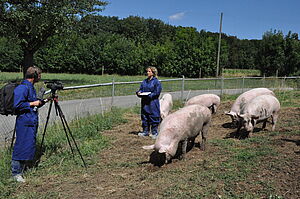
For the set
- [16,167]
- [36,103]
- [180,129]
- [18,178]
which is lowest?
[18,178]

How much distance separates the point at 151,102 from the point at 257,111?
2584mm

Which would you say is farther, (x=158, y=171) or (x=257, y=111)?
(x=257, y=111)

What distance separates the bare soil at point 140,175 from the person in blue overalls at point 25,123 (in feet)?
1.39

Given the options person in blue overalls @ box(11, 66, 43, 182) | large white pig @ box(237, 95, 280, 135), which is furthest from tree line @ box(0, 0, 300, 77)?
person in blue overalls @ box(11, 66, 43, 182)

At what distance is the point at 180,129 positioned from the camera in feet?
16.9

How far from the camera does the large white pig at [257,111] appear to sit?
6.71 metres

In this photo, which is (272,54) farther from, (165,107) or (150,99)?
(150,99)

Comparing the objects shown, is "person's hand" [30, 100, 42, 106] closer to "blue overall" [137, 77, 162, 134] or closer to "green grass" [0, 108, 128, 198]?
"green grass" [0, 108, 128, 198]

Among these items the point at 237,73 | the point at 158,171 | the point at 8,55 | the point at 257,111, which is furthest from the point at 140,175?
the point at 237,73

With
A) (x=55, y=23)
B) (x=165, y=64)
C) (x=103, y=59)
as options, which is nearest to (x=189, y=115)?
(x=55, y=23)

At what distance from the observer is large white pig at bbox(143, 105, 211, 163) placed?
4898 millimetres

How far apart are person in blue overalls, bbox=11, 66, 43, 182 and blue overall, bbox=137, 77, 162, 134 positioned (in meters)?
2.89

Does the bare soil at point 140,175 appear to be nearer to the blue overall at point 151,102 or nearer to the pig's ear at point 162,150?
the pig's ear at point 162,150

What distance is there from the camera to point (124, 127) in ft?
27.3
